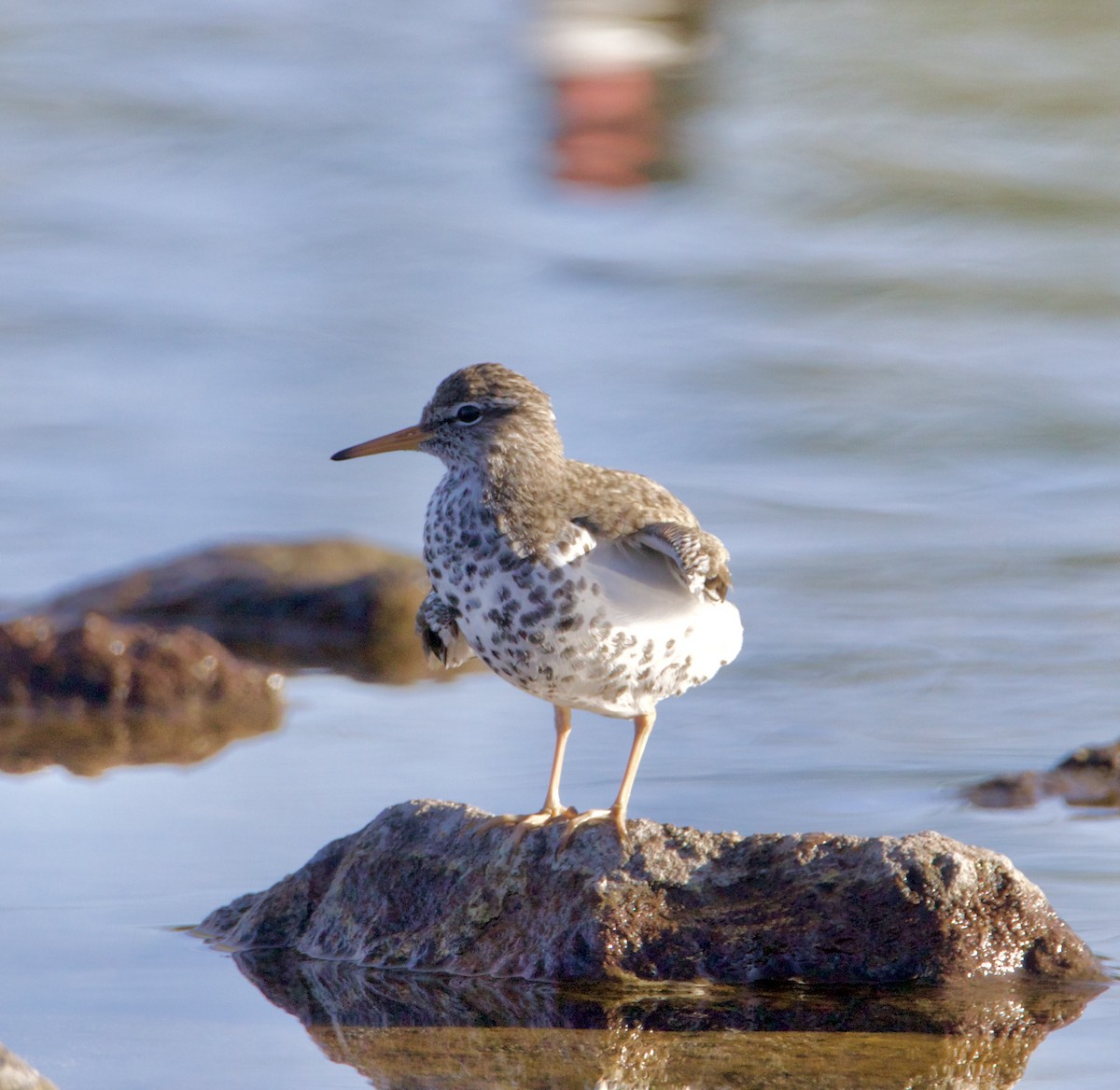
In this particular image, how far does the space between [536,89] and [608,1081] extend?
64.9 feet

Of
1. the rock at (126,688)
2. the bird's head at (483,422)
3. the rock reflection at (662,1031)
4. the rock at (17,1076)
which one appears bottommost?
the rock at (126,688)

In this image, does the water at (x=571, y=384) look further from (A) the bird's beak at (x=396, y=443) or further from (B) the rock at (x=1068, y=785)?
(A) the bird's beak at (x=396, y=443)

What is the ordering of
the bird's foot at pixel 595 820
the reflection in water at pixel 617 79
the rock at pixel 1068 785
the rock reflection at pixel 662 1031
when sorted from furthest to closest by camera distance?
the reflection in water at pixel 617 79
the rock at pixel 1068 785
the bird's foot at pixel 595 820
the rock reflection at pixel 662 1031

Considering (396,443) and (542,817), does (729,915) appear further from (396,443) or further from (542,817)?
(396,443)

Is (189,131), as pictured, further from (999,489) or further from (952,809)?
(952,809)

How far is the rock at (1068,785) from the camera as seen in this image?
717cm

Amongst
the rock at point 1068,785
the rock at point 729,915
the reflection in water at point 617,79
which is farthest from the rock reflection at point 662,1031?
the reflection in water at point 617,79

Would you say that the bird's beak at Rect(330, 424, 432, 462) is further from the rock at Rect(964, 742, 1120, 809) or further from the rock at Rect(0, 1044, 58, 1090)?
the rock at Rect(964, 742, 1120, 809)

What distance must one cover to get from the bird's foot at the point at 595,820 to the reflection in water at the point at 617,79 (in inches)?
613

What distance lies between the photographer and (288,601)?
1015cm

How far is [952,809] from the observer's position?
7258mm

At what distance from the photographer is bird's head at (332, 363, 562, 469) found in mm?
5875

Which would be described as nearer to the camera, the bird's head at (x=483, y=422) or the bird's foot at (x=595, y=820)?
the bird's foot at (x=595, y=820)

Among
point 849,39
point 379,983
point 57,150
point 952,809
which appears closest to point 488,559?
point 379,983
